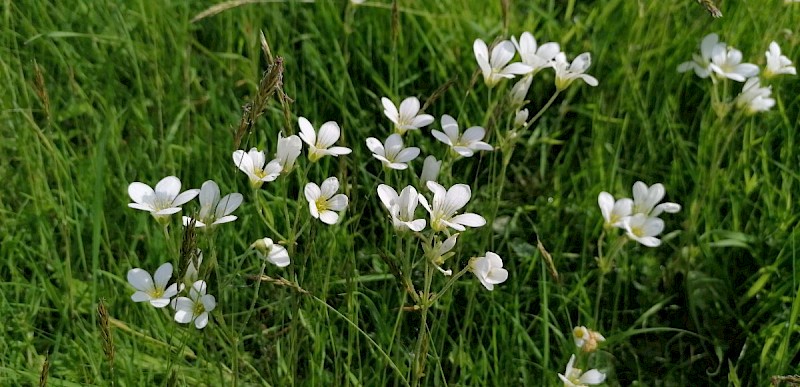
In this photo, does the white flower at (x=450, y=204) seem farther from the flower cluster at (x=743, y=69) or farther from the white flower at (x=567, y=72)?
the flower cluster at (x=743, y=69)

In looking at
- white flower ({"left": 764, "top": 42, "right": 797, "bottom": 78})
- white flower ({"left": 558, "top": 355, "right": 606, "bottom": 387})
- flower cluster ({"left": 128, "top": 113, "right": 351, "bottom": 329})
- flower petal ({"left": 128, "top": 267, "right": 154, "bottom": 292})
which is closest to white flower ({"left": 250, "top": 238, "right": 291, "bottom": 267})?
flower cluster ({"left": 128, "top": 113, "right": 351, "bottom": 329})

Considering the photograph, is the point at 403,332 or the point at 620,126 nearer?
the point at 403,332

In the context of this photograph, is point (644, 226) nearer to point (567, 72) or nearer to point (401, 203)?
point (567, 72)

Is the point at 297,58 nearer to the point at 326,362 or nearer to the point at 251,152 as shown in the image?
the point at 326,362

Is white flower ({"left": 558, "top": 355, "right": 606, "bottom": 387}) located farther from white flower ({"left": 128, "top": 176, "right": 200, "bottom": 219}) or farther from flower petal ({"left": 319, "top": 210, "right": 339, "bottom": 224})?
white flower ({"left": 128, "top": 176, "right": 200, "bottom": 219})

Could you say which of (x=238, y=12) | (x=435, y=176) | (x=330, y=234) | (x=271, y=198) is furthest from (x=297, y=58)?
(x=435, y=176)

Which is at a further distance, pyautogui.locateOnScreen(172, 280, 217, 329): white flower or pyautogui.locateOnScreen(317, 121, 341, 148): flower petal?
pyautogui.locateOnScreen(317, 121, 341, 148): flower petal

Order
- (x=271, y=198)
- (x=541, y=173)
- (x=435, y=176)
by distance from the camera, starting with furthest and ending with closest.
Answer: (x=541, y=173) < (x=271, y=198) < (x=435, y=176)
